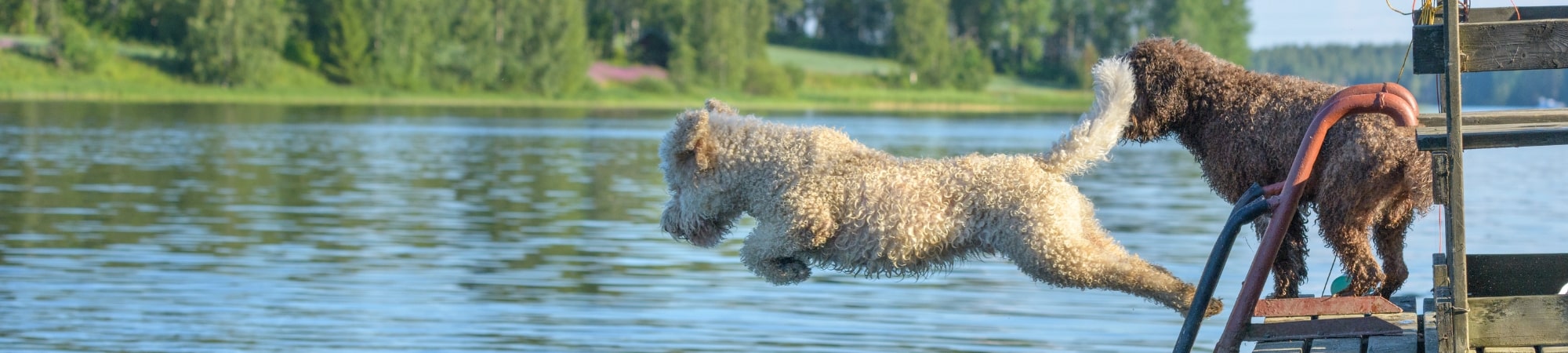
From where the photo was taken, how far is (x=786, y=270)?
4.98 metres

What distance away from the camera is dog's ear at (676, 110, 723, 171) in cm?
506

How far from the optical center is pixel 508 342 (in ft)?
35.2

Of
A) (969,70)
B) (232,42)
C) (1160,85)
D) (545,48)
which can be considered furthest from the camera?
(969,70)

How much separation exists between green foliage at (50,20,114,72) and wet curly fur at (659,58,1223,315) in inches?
2522

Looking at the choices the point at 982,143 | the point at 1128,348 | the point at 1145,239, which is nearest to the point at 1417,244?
the point at 1145,239

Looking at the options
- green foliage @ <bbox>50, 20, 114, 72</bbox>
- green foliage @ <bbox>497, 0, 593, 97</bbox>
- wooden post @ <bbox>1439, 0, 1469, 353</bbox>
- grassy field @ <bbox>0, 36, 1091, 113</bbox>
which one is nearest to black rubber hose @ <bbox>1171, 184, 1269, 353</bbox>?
wooden post @ <bbox>1439, 0, 1469, 353</bbox>

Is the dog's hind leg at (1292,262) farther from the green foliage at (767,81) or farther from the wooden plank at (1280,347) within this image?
the green foliage at (767,81)

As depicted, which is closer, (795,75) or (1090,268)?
(1090,268)

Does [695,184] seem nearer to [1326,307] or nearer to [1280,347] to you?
[1280,347]

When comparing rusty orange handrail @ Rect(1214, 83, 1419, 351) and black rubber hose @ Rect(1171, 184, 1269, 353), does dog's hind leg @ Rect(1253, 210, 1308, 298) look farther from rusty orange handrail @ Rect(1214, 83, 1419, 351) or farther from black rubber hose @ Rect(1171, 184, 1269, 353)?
black rubber hose @ Rect(1171, 184, 1269, 353)

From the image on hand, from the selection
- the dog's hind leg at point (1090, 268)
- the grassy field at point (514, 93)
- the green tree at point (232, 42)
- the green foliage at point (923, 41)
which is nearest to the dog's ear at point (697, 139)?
the dog's hind leg at point (1090, 268)

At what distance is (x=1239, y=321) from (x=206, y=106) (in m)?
55.3

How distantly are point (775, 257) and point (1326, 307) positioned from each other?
2.08 meters

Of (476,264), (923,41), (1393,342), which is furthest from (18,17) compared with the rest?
(1393,342)
